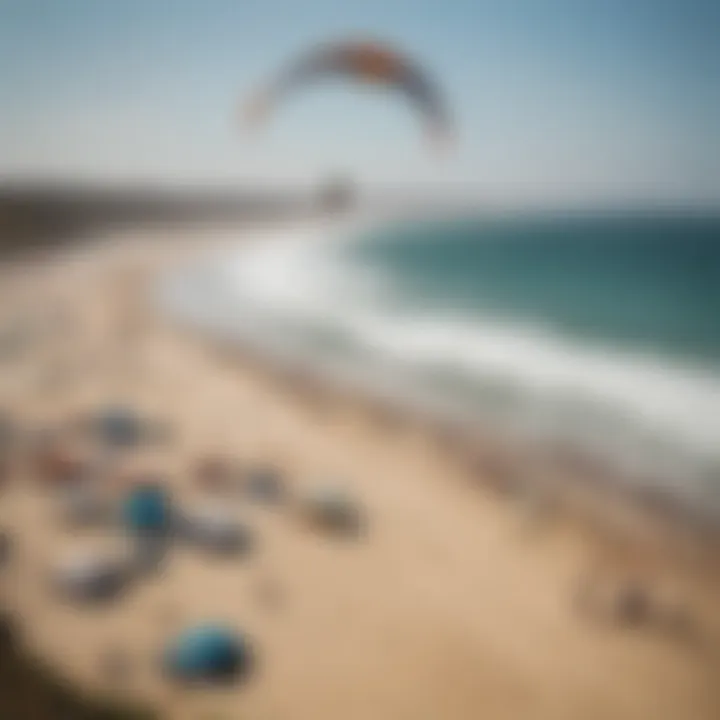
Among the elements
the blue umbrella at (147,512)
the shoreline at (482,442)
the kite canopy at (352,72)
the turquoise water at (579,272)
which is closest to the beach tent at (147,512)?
the blue umbrella at (147,512)

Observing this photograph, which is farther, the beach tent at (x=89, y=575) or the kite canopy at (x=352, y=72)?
the kite canopy at (x=352, y=72)

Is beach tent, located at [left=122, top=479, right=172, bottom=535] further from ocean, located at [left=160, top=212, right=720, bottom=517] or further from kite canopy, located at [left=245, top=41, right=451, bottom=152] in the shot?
kite canopy, located at [left=245, top=41, right=451, bottom=152]

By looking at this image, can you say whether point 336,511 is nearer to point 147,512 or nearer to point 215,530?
point 215,530

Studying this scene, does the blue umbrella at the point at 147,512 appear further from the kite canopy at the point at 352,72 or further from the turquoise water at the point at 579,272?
the kite canopy at the point at 352,72

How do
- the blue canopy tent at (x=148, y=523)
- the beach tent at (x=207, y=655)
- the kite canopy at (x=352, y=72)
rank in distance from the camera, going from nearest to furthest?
1. the beach tent at (x=207, y=655)
2. the blue canopy tent at (x=148, y=523)
3. the kite canopy at (x=352, y=72)

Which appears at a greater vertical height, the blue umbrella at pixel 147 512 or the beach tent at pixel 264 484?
the beach tent at pixel 264 484

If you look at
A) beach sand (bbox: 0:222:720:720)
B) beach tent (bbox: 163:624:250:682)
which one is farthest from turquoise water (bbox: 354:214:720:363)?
beach tent (bbox: 163:624:250:682)

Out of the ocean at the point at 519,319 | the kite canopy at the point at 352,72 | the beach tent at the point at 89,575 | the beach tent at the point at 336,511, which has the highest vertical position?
the kite canopy at the point at 352,72
